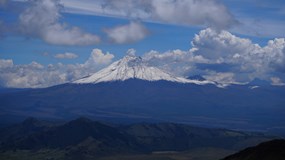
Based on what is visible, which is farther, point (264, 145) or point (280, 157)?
point (264, 145)

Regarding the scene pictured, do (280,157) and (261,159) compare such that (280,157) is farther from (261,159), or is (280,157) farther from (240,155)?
(240,155)

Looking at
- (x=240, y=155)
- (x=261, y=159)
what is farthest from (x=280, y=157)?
(x=240, y=155)

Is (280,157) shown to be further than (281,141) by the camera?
No

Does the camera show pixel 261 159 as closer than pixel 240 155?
Yes
